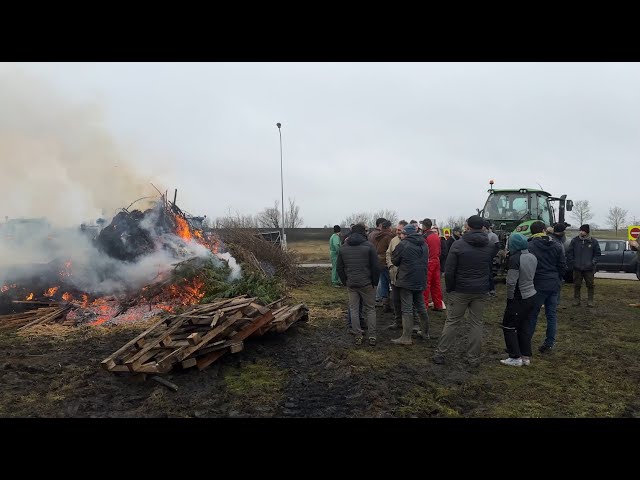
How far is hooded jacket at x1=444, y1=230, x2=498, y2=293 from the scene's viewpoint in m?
6.04

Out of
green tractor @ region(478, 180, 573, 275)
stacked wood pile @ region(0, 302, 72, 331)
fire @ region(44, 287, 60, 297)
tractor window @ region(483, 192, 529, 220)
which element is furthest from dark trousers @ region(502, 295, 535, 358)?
fire @ region(44, 287, 60, 297)

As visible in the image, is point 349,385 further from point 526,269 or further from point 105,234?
point 105,234

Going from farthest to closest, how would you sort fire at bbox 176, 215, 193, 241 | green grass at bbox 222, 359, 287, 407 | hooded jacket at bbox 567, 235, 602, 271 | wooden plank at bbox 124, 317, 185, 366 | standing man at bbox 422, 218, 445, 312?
fire at bbox 176, 215, 193, 241, hooded jacket at bbox 567, 235, 602, 271, standing man at bbox 422, 218, 445, 312, wooden plank at bbox 124, 317, 185, 366, green grass at bbox 222, 359, 287, 407

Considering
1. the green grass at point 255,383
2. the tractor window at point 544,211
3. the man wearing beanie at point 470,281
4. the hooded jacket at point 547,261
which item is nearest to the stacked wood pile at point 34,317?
the green grass at point 255,383

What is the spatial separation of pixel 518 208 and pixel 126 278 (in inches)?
482

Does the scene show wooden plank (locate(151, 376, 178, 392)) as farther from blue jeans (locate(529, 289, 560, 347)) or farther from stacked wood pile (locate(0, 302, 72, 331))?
blue jeans (locate(529, 289, 560, 347))

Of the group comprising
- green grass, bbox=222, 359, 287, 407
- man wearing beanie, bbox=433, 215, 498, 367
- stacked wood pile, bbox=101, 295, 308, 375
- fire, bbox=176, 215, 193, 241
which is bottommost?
green grass, bbox=222, 359, 287, 407

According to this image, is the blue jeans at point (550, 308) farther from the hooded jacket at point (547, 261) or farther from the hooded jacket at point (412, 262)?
the hooded jacket at point (412, 262)

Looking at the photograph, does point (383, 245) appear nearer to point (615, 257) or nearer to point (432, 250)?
point (432, 250)

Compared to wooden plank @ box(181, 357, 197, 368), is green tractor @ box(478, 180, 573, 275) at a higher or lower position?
higher

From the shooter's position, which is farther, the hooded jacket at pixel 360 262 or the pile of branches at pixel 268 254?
the pile of branches at pixel 268 254

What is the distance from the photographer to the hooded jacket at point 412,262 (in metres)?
7.21

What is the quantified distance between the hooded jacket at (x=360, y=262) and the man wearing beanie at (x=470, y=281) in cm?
136

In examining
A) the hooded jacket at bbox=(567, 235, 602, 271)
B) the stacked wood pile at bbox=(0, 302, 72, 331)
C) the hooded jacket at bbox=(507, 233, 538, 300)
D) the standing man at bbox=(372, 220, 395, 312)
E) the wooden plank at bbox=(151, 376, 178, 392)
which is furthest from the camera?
the hooded jacket at bbox=(567, 235, 602, 271)
